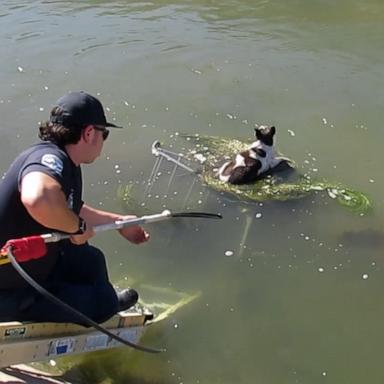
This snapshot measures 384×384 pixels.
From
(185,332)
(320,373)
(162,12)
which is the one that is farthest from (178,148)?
(162,12)

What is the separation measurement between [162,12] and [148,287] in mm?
8661

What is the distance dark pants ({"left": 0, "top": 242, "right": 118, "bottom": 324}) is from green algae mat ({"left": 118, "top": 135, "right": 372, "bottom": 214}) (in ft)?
8.01

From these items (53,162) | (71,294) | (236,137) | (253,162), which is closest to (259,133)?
(253,162)

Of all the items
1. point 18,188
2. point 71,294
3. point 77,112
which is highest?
point 77,112

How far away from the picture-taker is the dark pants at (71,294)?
4.26m

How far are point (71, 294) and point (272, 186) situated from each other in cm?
352

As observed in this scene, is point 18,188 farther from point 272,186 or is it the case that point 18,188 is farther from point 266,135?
point 266,135

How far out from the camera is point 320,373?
199 inches

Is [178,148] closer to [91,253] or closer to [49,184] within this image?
[91,253]

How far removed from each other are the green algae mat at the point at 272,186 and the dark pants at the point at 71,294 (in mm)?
2441

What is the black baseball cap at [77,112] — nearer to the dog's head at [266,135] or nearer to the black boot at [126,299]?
the black boot at [126,299]

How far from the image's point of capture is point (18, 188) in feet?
12.4

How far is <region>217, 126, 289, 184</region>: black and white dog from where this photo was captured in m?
7.48

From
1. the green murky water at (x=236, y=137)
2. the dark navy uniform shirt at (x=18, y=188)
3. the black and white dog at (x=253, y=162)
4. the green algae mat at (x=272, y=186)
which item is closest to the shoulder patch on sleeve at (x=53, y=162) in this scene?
the dark navy uniform shirt at (x=18, y=188)
